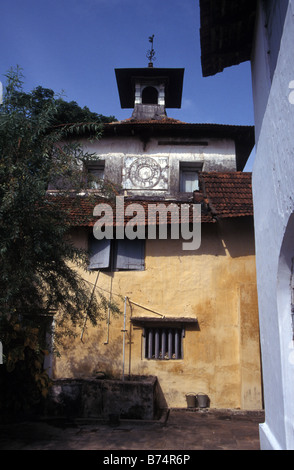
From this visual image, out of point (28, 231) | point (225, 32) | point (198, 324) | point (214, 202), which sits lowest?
point (198, 324)

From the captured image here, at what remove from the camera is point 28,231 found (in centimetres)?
583

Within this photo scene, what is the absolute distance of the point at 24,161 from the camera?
5809 millimetres

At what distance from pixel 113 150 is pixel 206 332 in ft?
22.8

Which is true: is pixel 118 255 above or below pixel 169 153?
below

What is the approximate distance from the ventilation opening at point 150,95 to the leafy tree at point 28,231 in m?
8.71

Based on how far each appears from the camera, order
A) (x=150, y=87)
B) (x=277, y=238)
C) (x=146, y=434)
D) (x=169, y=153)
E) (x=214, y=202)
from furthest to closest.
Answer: (x=150, y=87)
(x=169, y=153)
(x=214, y=202)
(x=146, y=434)
(x=277, y=238)

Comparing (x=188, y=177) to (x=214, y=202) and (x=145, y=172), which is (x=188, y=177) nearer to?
(x=145, y=172)

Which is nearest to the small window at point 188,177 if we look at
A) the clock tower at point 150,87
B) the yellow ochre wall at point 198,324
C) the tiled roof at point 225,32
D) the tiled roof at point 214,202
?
the tiled roof at point 214,202

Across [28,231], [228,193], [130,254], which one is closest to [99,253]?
[130,254]

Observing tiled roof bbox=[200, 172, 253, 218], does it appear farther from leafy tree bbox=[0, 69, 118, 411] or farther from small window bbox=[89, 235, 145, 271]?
leafy tree bbox=[0, 69, 118, 411]

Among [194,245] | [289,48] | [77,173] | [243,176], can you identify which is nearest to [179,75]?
[243,176]

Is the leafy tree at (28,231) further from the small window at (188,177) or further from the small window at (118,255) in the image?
the small window at (188,177)

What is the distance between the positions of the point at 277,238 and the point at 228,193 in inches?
277

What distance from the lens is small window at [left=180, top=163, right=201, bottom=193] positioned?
40.5 feet
